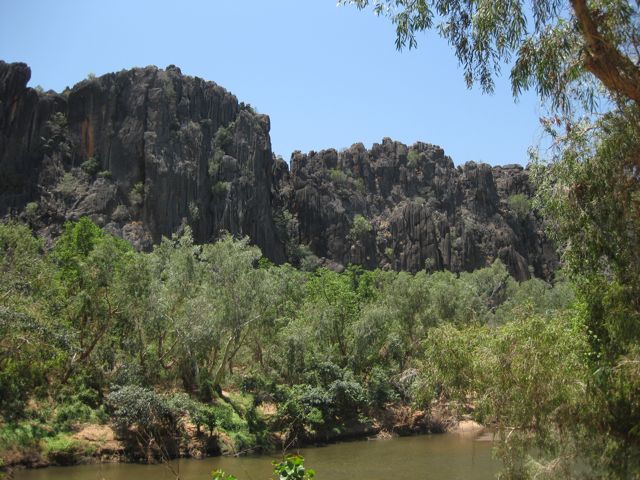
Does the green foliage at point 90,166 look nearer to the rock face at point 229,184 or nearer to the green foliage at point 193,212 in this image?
the rock face at point 229,184

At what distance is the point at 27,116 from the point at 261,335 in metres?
42.7

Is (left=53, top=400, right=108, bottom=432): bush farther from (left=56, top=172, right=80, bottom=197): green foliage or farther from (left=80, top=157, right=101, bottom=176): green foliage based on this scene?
(left=80, top=157, right=101, bottom=176): green foliage

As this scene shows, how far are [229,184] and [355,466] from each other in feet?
161

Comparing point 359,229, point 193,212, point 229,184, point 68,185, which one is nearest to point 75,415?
point 68,185

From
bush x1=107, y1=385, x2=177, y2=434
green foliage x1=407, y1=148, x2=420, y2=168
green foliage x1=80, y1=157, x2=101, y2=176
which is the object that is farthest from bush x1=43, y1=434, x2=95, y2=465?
green foliage x1=407, y1=148, x2=420, y2=168

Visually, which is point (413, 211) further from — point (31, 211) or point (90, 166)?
point (31, 211)

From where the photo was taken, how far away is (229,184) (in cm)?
7125

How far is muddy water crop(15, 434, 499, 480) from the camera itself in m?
22.5

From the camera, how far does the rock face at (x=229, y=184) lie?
62.7 m

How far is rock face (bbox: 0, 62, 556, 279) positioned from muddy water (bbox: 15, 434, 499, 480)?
3813cm

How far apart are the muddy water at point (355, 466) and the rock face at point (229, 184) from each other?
125 ft

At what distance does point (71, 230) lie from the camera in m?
46.0

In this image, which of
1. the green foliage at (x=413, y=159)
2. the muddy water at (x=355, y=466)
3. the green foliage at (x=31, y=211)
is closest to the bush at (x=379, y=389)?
the muddy water at (x=355, y=466)

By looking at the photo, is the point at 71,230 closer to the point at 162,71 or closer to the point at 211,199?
the point at 211,199
